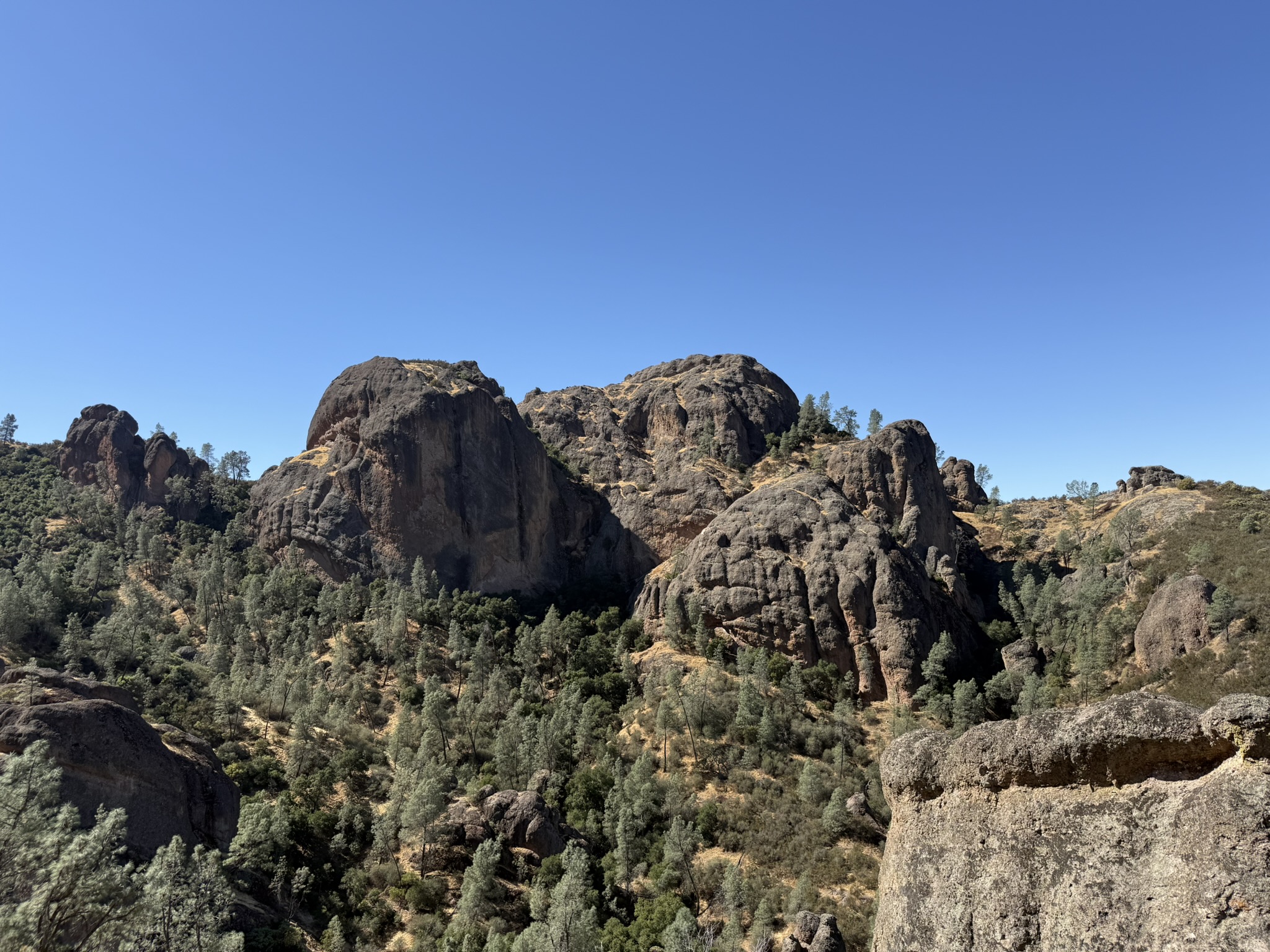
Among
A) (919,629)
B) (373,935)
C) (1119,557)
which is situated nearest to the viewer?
(373,935)

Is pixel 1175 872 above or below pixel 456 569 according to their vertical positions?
below

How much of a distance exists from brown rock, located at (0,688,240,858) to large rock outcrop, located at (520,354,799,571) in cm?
7494

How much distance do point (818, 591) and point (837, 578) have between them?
2789mm

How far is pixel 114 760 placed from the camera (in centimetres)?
2752

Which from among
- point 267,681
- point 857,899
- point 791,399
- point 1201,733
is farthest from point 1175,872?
point 791,399

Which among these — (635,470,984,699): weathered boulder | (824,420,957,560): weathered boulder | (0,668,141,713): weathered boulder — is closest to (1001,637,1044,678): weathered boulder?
(635,470,984,699): weathered boulder

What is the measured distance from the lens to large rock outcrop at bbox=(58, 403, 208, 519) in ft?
349

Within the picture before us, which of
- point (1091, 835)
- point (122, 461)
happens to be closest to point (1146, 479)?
point (1091, 835)

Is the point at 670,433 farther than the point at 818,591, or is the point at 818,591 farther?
the point at 670,433

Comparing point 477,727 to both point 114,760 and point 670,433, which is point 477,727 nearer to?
point 114,760

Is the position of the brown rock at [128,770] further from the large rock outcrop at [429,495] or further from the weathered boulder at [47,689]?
the large rock outcrop at [429,495]

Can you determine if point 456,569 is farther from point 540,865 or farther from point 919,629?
point 919,629

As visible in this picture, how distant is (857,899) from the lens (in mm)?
41781

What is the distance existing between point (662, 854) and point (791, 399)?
4126 inches
